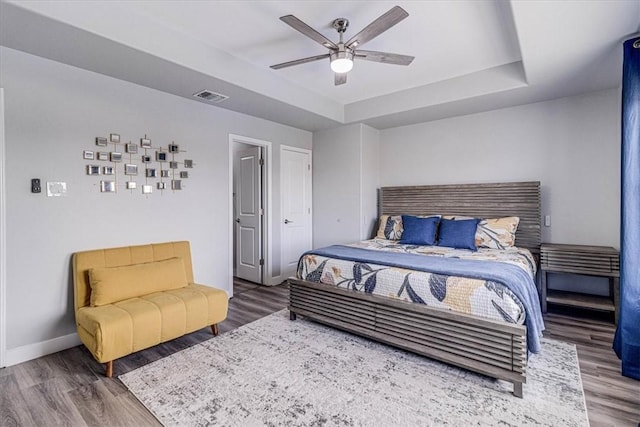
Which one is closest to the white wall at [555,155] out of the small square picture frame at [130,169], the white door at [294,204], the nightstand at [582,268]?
the nightstand at [582,268]

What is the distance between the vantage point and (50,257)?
2682 mm

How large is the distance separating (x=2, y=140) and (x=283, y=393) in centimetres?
284

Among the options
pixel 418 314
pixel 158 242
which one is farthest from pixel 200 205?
pixel 418 314

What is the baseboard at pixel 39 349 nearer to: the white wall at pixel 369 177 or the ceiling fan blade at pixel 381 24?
the ceiling fan blade at pixel 381 24

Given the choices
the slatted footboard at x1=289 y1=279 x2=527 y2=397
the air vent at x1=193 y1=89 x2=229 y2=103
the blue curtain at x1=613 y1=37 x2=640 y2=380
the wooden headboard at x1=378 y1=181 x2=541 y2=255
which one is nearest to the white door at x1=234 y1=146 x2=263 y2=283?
the air vent at x1=193 y1=89 x2=229 y2=103

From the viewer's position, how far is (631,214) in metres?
2.27

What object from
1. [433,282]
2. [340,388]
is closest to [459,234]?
[433,282]

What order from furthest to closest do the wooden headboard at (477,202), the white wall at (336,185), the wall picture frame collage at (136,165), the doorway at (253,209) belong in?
1. the white wall at (336,185)
2. the doorway at (253,209)
3. the wooden headboard at (477,202)
4. the wall picture frame collage at (136,165)

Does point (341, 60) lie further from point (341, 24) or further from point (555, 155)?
point (555, 155)

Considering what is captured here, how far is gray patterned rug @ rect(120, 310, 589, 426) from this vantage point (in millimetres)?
1860

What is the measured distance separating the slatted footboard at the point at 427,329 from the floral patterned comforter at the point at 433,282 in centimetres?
6

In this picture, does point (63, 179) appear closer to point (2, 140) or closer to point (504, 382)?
point (2, 140)

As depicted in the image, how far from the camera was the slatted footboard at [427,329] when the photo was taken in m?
2.07

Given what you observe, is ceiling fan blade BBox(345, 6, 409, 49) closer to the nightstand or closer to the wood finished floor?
the wood finished floor
